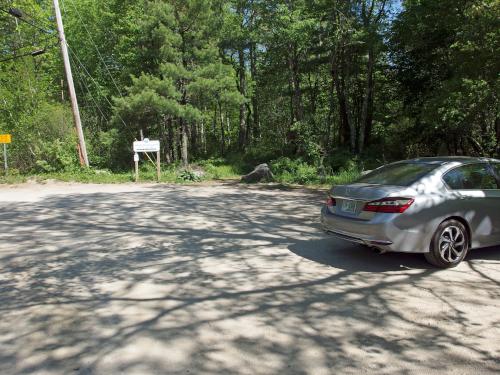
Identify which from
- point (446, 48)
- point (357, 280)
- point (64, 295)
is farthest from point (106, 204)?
point (446, 48)

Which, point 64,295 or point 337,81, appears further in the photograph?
point 337,81

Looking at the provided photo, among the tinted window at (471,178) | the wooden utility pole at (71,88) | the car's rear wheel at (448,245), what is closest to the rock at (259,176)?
the wooden utility pole at (71,88)

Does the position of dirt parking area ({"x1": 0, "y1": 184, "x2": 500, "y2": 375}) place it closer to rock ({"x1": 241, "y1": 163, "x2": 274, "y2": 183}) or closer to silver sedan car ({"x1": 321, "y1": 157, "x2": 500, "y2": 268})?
silver sedan car ({"x1": 321, "y1": 157, "x2": 500, "y2": 268})

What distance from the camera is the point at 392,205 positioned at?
550 centimetres

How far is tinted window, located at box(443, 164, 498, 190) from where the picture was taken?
19.4 feet

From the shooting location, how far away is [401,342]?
3658 millimetres

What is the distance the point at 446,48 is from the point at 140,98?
15.3 m

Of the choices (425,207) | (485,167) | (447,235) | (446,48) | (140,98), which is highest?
(446,48)

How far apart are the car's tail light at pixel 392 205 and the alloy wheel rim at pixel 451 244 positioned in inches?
25.5

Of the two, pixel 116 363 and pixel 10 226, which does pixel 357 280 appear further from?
pixel 10 226

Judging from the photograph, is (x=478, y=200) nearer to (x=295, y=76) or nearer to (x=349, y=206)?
(x=349, y=206)

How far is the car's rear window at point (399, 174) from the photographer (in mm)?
5898

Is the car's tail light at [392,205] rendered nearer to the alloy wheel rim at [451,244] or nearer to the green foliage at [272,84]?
the alloy wheel rim at [451,244]

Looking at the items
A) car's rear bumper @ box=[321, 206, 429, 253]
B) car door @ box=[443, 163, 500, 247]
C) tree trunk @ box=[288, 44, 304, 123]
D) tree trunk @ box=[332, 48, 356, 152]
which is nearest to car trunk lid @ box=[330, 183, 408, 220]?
car's rear bumper @ box=[321, 206, 429, 253]
